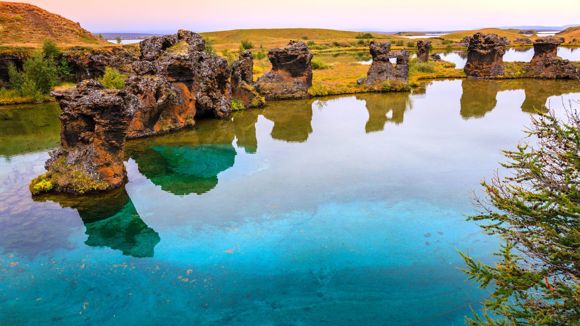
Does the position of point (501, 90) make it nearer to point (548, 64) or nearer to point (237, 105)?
point (548, 64)

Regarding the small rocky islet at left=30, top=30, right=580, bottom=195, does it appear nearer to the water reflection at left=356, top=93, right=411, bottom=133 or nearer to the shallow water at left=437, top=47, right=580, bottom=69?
the water reflection at left=356, top=93, right=411, bottom=133

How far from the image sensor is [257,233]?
15625 millimetres

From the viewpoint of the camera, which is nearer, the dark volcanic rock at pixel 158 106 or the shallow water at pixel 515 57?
the dark volcanic rock at pixel 158 106

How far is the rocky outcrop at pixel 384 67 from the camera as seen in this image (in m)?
47.1

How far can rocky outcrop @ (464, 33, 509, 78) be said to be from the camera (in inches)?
2125

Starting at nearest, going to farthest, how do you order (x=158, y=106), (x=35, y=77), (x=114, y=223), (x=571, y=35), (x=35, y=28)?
1. (x=114, y=223)
2. (x=158, y=106)
3. (x=35, y=77)
4. (x=35, y=28)
5. (x=571, y=35)

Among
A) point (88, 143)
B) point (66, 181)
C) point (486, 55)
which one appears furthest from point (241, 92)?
point (486, 55)

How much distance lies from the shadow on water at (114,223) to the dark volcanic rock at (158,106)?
8673 mm

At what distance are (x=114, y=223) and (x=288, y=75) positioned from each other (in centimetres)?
2999

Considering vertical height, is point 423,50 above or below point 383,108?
above

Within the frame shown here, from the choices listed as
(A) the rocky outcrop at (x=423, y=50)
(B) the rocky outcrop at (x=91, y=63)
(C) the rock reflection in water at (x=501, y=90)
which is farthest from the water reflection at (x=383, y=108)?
(A) the rocky outcrop at (x=423, y=50)

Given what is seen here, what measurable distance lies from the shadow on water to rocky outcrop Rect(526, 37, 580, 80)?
52940 millimetres

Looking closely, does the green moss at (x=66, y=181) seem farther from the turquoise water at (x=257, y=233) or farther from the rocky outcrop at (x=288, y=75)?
the rocky outcrop at (x=288, y=75)

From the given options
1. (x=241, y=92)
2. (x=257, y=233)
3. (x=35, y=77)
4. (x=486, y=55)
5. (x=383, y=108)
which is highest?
(x=486, y=55)
